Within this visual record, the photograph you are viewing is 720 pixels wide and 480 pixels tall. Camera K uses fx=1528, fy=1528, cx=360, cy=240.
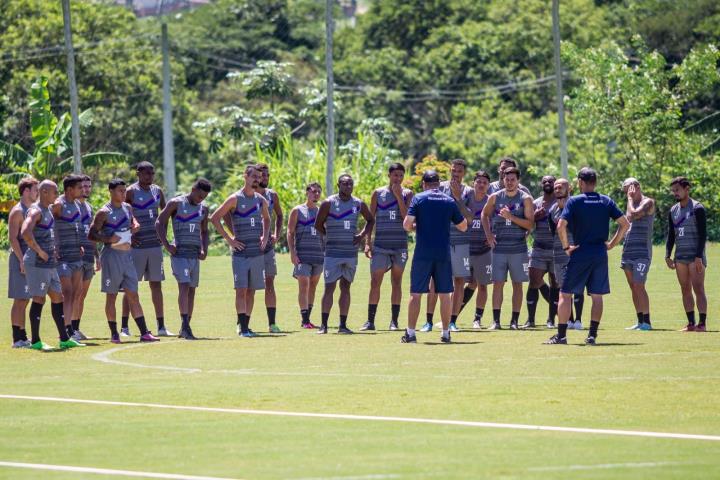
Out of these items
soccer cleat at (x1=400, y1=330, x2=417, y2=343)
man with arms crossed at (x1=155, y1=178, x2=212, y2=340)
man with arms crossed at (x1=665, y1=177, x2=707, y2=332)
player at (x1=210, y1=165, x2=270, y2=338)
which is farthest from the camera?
player at (x1=210, y1=165, x2=270, y2=338)

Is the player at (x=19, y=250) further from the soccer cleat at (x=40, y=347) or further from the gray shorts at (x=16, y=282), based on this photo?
the soccer cleat at (x=40, y=347)

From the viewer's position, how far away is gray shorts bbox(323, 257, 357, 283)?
20.9 m

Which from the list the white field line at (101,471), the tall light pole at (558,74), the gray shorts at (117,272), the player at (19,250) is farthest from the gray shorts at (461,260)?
the tall light pole at (558,74)

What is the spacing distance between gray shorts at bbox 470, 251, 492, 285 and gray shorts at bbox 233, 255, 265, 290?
3087mm

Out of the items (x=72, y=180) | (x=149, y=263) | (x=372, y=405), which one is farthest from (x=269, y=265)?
(x=372, y=405)

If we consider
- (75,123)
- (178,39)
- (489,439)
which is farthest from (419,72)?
(489,439)

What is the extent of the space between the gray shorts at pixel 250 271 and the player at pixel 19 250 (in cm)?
296

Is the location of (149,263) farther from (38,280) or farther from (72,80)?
(72,80)

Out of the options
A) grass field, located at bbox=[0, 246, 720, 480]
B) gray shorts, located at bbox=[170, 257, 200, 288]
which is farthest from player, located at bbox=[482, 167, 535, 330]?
gray shorts, located at bbox=[170, 257, 200, 288]

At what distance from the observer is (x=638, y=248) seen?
20531 millimetres

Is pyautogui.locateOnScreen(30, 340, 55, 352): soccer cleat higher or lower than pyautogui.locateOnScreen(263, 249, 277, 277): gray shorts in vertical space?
lower

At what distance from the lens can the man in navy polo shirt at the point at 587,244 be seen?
696 inches

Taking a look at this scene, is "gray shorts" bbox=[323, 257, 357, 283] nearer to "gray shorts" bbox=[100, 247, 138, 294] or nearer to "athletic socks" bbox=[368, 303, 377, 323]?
"athletic socks" bbox=[368, 303, 377, 323]

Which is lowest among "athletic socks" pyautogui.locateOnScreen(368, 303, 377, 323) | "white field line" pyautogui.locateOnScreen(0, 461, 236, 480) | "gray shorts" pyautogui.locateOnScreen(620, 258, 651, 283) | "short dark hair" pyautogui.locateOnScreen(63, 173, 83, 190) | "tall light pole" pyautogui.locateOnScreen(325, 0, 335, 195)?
"white field line" pyautogui.locateOnScreen(0, 461, 236, 480)
